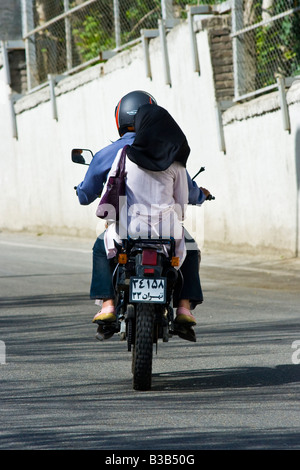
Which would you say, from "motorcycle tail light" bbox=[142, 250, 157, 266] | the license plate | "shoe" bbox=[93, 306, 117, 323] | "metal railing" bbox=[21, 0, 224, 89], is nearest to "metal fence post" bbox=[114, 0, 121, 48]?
"metal railing" bbox=[21, 0, 224, 89]

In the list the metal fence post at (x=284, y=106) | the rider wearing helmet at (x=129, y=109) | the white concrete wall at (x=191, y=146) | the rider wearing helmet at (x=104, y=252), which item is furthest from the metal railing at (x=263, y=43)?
the rider wearing helmet at (x=104, y=252)

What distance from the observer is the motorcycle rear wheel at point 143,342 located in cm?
655

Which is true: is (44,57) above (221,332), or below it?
above

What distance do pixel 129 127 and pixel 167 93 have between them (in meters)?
11.4

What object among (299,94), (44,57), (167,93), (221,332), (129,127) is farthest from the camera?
(44,57)

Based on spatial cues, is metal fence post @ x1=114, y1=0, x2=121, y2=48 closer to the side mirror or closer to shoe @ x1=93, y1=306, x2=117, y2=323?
the side mirror

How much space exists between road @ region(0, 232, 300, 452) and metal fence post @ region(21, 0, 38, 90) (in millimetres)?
12815

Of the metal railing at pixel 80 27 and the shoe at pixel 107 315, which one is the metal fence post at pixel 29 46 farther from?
the shoe at pixel 107 315

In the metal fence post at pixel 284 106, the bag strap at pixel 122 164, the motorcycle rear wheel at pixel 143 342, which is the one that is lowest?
the motorcycle rear wheel at pixel 143 342

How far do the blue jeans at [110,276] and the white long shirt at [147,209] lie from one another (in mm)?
120

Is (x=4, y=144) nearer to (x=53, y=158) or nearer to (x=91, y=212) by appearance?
(x=53, y=158)

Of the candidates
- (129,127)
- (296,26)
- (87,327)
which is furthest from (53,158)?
(129,127)

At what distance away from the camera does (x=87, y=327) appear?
9.53 meters
